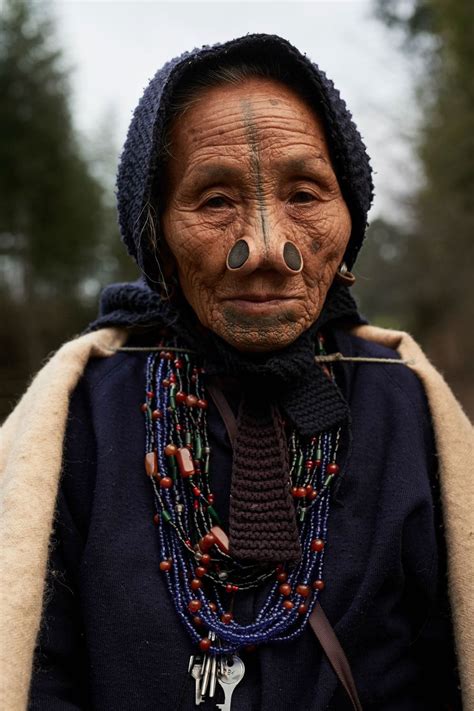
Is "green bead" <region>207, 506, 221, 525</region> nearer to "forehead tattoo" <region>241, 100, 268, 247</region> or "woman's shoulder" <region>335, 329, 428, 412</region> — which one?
"woman's shoulder" <region>335, 329, 428, 412</region>

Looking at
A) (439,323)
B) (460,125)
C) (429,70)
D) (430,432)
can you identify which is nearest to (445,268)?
(439,323)

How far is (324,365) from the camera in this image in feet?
6.15

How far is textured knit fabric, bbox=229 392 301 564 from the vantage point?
156 cm

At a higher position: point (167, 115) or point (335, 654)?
point (167, 115)

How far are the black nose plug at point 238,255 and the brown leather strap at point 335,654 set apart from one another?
831mm

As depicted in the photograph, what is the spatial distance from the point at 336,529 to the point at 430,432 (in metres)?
0.40

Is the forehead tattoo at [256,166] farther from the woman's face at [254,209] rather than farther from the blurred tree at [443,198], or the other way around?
the blurred tree at [443,198]

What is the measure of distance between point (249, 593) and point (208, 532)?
172 millimetres

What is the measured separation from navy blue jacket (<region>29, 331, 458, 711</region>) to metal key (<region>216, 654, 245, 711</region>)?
0.02 m

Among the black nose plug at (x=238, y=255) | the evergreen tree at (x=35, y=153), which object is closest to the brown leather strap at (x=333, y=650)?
the black nose plug at (x=238, y=255)

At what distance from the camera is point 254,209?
1565 mm

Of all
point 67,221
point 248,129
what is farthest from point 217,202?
point 67,221

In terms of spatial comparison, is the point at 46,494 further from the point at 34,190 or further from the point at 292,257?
the point at 34,190

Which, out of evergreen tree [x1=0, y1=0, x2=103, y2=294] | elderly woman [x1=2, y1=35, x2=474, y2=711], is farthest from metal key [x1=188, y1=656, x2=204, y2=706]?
evergreen tree [x1=0, y1=0, x2=103, y2=294]
